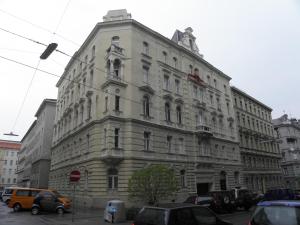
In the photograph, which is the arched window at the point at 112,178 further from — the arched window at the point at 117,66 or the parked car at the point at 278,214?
the parked car at the point at 278,214

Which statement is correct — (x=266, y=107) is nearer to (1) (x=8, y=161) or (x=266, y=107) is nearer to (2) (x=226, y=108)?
(2) (x=226, y=108)

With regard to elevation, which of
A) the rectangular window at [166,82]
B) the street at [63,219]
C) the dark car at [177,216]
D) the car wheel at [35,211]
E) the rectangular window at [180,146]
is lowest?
the street at [63,219]

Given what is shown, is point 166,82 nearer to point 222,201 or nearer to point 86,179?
point 86,179

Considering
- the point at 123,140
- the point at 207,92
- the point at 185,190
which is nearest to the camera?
the point at 123,140

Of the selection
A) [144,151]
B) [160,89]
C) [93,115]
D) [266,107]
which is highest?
[266,107]

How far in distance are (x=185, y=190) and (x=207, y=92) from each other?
1610 centimetres

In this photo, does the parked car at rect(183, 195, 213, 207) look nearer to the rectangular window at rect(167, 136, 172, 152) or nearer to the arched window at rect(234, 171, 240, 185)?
the rectangular window at rect(167, 136, 172, 152)

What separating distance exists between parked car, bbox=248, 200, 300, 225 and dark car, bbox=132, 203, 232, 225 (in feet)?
6.41

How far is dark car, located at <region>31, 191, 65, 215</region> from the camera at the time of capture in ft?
75.5

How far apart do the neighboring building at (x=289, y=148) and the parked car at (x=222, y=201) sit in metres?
52.1

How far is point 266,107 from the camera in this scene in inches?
2515

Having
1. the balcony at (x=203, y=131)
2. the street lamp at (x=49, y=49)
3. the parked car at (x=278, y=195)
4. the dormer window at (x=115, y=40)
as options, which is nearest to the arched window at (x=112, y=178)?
the balcony at (x=203, y=131)

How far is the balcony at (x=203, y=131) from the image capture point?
1404 inches

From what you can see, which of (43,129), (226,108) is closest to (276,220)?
(226,108)
